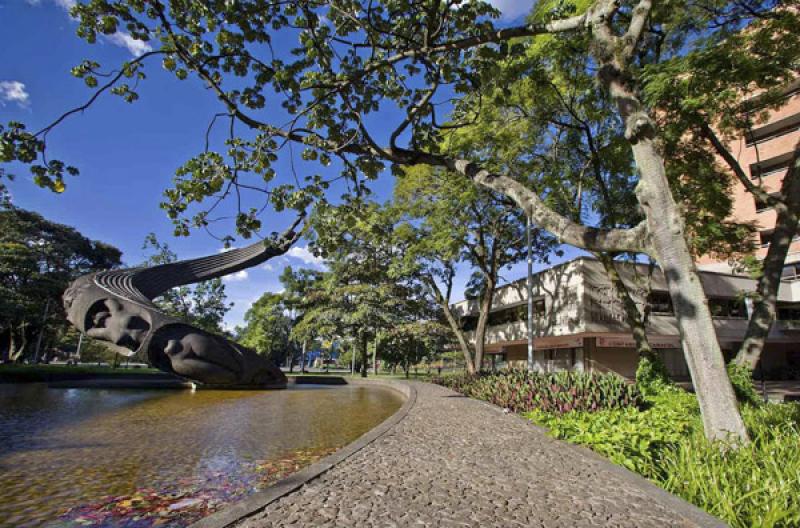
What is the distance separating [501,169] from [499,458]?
11.5 metres

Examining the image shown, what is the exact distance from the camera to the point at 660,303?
2477cm

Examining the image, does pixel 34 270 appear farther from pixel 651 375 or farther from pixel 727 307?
pixel 727 307

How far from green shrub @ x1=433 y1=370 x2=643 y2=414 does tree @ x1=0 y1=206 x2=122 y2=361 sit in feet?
88.4

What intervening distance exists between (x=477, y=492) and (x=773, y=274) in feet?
29.6

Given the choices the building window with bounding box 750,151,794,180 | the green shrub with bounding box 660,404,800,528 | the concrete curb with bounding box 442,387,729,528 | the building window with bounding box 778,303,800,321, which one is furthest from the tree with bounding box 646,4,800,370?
the building window with bounding box 778,303,800,321

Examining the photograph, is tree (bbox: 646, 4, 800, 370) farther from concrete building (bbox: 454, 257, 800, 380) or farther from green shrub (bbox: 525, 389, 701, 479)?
concrete building (bbox: 454, 257, 800, 380)

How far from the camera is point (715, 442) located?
181 inches

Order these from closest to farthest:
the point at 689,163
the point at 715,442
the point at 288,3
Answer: the point at 715,442 < the point at 288,3 < the point at 689,163

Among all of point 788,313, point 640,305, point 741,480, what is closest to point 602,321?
point 640,305

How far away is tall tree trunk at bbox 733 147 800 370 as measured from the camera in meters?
8.89

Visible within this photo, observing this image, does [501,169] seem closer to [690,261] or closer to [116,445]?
[690,261]

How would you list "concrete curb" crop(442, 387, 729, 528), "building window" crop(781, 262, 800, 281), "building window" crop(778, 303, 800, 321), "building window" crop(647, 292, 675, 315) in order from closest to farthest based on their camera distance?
"concrete curb" crop(442, 387, 729, 528) → "building window" crop(647, 292, 675, 315) → "building window" crop(781, 262, 800, 281) → "building window" crop(778, 303, 800, 321)

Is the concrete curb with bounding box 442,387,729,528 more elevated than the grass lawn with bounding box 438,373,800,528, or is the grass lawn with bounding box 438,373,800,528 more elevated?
the grass lawn with bounding box 438,373,800,528

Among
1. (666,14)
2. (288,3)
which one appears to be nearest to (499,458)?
(288,3)
